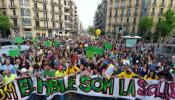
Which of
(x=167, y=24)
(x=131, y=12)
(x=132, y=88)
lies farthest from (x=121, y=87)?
(x=131, y=12)

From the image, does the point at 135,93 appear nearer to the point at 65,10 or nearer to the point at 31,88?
the point at 31,88

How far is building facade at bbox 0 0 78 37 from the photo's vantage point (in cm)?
4088

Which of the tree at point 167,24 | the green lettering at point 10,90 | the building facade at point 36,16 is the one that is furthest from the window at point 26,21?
the green lettering at point 10,90

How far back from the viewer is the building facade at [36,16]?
40875 millimetres

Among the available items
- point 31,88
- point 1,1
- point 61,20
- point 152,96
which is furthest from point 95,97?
point 61,20

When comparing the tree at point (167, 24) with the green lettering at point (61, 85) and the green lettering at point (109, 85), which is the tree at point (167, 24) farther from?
the green lettering at point (61, 85)

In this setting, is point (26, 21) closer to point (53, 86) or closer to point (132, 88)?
point (53, 86)

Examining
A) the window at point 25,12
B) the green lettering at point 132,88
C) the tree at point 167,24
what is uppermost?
the window at point 25,12

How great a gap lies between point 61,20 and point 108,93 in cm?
5310

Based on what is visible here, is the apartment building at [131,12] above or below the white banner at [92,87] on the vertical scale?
above

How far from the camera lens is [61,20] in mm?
55500

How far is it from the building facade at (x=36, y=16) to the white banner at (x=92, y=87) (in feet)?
137

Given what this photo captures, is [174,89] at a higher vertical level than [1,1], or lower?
lower

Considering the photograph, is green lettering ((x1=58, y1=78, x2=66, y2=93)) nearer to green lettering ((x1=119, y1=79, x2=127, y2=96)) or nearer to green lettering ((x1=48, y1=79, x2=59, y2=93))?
green lettering ((x1=48, y1=79, x2=59, y2=93))
